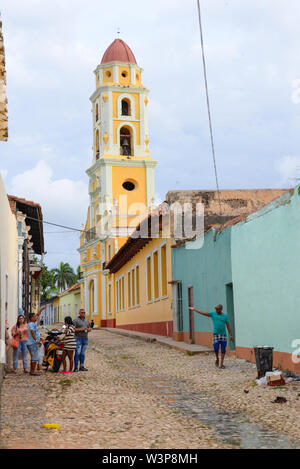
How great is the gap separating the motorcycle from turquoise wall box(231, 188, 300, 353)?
414cm

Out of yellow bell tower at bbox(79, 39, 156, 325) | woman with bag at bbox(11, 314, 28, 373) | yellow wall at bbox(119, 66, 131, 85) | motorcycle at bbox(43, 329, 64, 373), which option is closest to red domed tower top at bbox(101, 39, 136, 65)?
yellow bell tower at bbox(79, 39, 156, 325)

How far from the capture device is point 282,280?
1105 centimetres

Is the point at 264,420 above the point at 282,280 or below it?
below

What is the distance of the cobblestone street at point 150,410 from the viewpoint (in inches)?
227

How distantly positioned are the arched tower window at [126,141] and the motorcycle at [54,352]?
3428cm

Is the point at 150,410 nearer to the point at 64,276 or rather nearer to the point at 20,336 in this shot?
the point at 20,336

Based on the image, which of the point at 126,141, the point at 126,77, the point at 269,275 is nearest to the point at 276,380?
the point at 269,275

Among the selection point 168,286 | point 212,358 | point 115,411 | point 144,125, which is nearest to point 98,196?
point 144,125

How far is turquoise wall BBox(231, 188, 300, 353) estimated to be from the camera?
34.7 feet

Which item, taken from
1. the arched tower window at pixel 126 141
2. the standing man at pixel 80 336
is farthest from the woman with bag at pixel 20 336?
the arched tower window at pixel 126 141

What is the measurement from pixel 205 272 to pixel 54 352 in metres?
6.20

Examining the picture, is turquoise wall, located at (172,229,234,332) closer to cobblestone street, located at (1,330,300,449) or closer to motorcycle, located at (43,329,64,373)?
cobblestone street, located at (1,330,300,449)
